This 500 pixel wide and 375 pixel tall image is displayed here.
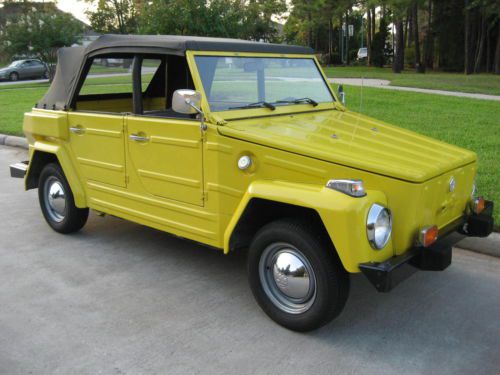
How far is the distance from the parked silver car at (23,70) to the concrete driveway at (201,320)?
2872 centimetres

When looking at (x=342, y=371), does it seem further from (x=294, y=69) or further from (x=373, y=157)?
(x=294, y=69)

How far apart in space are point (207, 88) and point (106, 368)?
2041mm

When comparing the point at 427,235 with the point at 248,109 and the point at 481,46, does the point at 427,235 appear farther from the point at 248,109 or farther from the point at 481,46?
the point at 481,46

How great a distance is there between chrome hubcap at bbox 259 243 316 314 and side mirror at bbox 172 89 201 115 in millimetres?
1102

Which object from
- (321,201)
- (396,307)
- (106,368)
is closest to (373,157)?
(321,201)

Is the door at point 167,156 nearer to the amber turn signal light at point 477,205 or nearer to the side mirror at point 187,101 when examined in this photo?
the side mirror at point 187,101

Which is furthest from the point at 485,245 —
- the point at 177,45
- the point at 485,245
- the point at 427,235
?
the point at 177,45

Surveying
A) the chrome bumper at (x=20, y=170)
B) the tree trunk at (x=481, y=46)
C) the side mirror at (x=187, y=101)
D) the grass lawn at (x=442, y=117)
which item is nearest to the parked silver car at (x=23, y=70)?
the grass lawn at (x=442, y=117)

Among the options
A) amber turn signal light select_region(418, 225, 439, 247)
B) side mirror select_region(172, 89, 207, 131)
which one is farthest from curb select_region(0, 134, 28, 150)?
amber turn signal light select_region(418, 225, 439, 247)

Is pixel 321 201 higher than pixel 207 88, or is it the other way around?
pixel 207 88

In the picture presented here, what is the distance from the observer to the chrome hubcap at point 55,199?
17.3 ft

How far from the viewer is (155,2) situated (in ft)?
41.2

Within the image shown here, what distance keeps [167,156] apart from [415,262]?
1968mm

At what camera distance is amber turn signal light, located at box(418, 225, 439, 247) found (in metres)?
3.20
